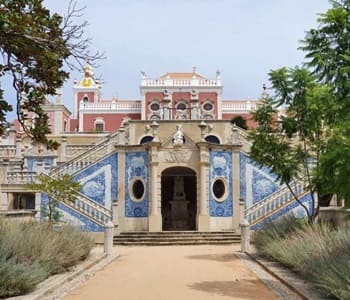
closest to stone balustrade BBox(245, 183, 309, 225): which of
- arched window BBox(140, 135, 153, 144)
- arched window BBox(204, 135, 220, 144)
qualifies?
arched window BBox(204, 135, 220, 144)

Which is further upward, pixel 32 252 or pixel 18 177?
pixel 18 177

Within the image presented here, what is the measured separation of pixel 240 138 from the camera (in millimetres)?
24844

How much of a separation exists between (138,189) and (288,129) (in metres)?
9.90

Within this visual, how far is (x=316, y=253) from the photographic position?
34.3 ft

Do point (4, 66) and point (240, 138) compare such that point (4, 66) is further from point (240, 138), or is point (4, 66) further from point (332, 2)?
point (240, 138)

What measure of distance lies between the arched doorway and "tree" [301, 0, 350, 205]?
15.6 metres

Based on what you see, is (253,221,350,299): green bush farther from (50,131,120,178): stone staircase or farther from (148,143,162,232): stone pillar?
(50,131,120,178): stone staircase

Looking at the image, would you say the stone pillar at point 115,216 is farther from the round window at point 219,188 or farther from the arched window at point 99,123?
the arched window at point 99,123

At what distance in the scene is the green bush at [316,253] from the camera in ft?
25.7

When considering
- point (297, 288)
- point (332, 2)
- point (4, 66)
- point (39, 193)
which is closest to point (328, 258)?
point (297, 288)

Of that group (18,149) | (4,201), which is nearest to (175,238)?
(4,201)

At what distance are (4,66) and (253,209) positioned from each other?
50.7 ft

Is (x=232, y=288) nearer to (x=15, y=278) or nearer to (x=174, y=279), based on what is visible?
(x=174, y=279)

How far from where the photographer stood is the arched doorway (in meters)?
25.4
